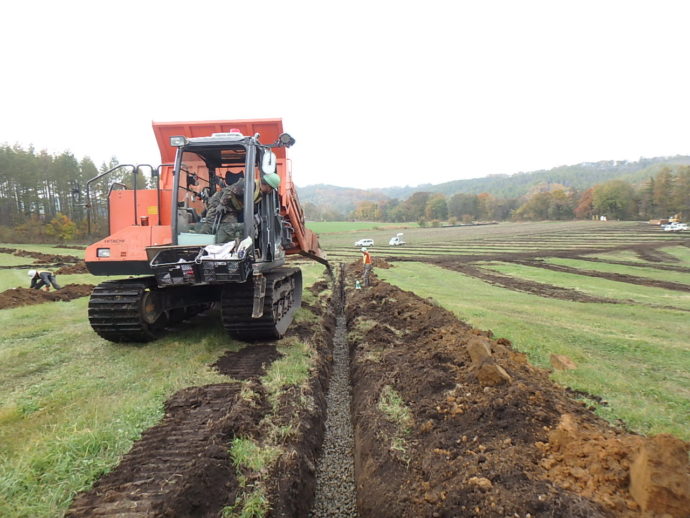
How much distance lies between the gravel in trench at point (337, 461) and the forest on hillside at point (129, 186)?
426cm

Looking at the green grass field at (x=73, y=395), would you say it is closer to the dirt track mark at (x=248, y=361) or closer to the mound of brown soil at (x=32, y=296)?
the dirt track mark at (x=248, y=361)

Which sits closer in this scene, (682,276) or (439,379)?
(439,379)

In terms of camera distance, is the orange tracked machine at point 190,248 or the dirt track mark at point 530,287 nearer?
the orange tracked machine at point 190,248

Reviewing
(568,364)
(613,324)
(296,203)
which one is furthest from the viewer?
(296,203)

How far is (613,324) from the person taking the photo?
29.3 ft

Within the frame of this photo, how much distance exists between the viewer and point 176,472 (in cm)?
347

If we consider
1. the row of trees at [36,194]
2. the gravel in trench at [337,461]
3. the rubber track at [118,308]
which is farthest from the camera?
the row of trees at [36,194]

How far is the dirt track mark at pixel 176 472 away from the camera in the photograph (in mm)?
3068

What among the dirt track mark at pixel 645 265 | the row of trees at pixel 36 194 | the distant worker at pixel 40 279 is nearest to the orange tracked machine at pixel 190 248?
the distant worker at pixel 40 279

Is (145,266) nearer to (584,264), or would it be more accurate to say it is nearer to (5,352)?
(5,352)

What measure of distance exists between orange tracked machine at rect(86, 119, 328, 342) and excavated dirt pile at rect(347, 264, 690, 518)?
7.77ft

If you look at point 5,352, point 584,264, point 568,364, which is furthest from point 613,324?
point 584,264

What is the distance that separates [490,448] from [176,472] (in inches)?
108

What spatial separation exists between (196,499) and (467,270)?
67.9 ft
